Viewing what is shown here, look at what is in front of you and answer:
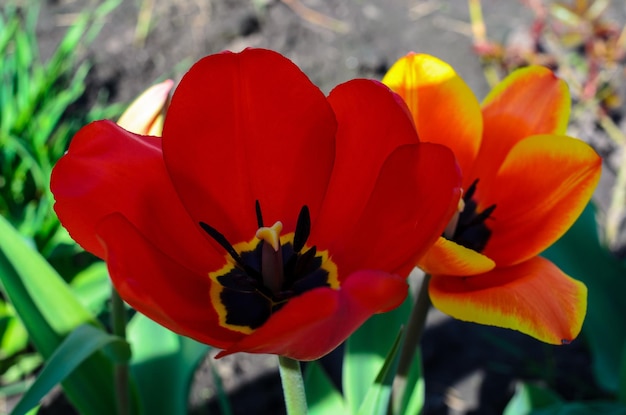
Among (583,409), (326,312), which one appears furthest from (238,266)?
(583,409)

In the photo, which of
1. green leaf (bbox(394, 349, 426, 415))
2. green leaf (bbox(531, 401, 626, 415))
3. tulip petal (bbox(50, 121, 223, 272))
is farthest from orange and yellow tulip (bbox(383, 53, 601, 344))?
green leaf (bbox(531, 401, 626, 415))

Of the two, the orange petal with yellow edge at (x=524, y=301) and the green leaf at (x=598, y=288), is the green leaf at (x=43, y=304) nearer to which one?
the orange petal with yellow edge at (x=524, y=301)

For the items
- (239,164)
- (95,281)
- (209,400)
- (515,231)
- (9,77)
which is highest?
(239,164)

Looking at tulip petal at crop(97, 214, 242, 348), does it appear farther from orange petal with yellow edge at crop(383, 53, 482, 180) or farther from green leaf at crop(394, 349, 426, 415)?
green leaf at crop(394, 349, 426, 415)

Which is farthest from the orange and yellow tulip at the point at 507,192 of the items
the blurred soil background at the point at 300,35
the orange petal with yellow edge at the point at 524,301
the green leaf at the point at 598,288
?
the blurred soil background at the point at 300,35

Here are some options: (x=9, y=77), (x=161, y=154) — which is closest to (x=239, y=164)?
(x=161, y=154)

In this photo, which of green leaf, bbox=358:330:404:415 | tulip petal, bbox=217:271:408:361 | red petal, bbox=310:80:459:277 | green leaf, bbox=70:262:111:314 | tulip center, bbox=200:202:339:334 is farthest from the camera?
green leaf, bbox=70:262:111:314

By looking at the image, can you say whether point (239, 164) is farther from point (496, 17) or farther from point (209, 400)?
point (496, 17)
